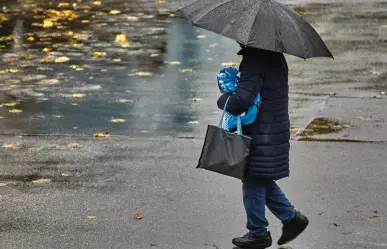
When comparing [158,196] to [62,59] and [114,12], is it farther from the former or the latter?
[114,12]

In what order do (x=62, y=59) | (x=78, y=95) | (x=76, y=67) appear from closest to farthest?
1. (x=78, y=95)
2. (x=76, y=67)
3. (x=62, y=59)

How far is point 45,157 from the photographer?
848 centimetres

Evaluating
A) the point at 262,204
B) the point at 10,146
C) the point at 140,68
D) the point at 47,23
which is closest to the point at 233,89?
the point at 262,204

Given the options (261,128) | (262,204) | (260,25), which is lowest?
(262,204)

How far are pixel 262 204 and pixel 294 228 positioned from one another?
39 cm

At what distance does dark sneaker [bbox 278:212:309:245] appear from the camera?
6.48 meters

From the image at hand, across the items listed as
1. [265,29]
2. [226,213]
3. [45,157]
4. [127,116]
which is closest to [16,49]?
[127,116]

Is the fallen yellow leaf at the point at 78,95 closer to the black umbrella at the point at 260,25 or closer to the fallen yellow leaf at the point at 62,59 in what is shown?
the fallen yellow leaf at the point at 62,59

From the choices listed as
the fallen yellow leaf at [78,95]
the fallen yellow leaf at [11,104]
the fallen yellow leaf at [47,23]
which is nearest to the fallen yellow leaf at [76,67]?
the fallen yellow leaf at [78,95]

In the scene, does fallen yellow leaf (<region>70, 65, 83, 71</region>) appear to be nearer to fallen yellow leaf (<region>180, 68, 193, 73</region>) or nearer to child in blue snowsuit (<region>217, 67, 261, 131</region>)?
fallen yellow leaf (<region>180, 68, 193, 73</region>)

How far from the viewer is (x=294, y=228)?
6500mm

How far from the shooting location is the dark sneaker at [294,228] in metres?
6.48

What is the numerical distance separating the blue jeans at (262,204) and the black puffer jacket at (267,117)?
129 mm

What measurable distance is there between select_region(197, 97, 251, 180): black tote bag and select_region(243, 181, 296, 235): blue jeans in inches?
10.4
